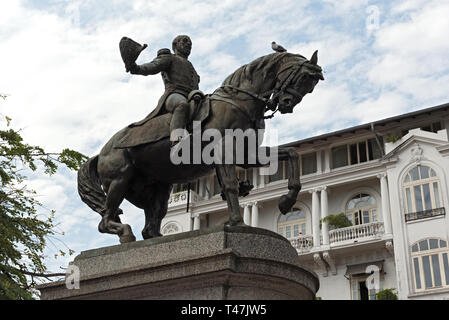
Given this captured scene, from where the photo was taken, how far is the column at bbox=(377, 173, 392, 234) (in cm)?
3716

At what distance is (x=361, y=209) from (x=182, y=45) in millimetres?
31723

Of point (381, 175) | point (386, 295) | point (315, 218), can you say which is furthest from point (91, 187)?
point (381, 175)

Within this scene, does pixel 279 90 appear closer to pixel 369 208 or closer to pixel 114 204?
pixel 114 204

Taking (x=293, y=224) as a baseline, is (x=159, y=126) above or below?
below

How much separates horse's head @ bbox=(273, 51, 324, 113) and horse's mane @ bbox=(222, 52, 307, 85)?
0.34 feet

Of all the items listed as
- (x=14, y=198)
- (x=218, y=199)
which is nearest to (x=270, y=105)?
(x=14, y=198)

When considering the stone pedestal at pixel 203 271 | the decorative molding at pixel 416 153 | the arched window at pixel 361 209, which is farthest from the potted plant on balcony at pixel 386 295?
the stone pedestal at pixel 203 271

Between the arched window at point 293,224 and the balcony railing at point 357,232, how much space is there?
2703 mm

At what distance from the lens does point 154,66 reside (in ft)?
31.0

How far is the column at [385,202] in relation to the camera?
37.2m

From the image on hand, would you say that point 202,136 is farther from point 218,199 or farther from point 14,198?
point 218,199

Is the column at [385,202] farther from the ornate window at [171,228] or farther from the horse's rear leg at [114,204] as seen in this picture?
the horse's rear leg at [114,204]

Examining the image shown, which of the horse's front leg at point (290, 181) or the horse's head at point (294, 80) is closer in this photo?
the horse's front leg at point (290, 181)
